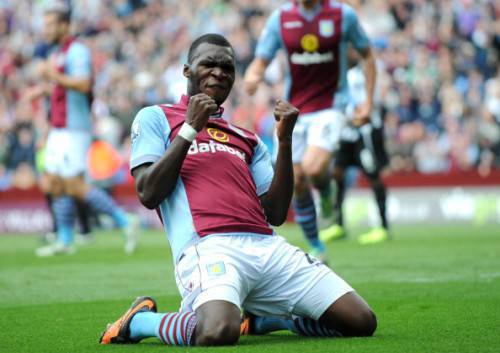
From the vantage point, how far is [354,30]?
10461 millimetres

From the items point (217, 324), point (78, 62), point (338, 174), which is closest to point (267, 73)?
point (338, 174)

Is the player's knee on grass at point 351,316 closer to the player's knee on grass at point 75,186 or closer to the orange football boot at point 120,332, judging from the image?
the orange football boot at point 120,332

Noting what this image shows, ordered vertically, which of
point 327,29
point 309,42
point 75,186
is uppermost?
point 327,29

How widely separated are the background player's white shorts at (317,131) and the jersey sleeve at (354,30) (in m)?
0.70

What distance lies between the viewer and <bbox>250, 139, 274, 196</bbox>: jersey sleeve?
6.26m

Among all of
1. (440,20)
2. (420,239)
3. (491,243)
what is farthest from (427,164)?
(491,243)

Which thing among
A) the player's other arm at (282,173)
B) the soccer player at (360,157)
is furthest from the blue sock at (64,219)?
the player's other arm at (282,173)

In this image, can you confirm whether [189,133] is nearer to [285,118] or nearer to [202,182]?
[202,182]

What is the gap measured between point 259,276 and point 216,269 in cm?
28

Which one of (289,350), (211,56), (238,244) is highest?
(211,56)

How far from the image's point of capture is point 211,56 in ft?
19.5

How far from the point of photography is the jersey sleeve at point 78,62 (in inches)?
520

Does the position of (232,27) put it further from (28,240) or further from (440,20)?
(28,240)

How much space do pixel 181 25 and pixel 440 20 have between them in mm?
6457
